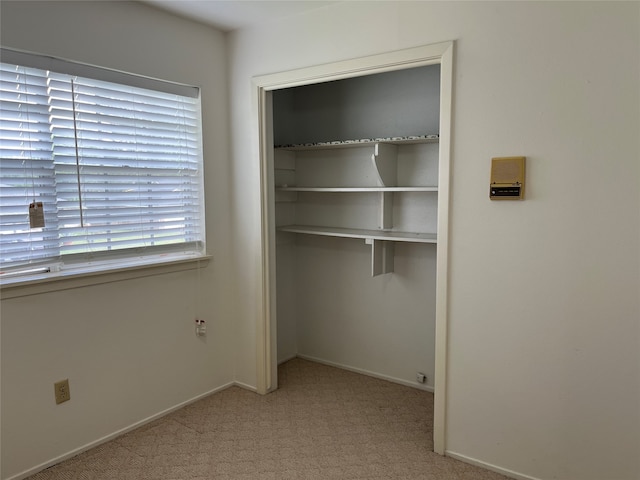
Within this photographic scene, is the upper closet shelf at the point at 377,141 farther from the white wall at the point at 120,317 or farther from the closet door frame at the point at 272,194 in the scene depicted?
the white wall at the point at 120,317

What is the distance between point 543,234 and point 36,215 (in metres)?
2.42

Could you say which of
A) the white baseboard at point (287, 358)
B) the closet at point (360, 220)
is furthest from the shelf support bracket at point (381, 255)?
the white baseboard at point (287, 358)

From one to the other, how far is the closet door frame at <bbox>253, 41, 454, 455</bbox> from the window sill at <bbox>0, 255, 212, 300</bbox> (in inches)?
20.0

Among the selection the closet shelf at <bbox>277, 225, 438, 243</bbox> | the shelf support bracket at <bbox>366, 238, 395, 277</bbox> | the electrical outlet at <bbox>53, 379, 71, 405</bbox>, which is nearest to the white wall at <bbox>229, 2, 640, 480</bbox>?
the closet shelf at <bbox>277, 225, 438, 243</bbox>

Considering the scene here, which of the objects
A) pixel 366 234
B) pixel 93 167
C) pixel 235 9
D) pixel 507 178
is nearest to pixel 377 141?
pixel 366 234

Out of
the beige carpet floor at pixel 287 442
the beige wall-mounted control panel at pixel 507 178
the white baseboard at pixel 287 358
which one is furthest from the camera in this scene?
the white baseboard at pixel 287 358

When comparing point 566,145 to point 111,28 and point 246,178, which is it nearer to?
point 246,178

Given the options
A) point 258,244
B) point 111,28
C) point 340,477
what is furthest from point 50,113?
point 340,477

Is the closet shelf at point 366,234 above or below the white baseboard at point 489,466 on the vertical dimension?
above

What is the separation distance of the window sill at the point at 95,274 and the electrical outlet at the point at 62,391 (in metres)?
0.49

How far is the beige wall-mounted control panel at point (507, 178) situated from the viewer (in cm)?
211

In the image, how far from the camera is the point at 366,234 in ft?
10.4

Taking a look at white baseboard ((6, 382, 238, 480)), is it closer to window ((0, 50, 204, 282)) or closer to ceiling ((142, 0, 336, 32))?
window ((0, 50, 204, 282))

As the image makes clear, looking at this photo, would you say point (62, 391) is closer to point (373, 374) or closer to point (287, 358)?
point (287, 358)
